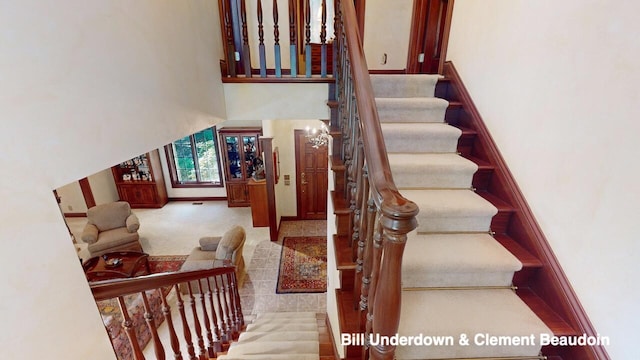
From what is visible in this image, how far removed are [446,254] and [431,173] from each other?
59 centimetres

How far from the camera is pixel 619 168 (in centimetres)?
→ 114

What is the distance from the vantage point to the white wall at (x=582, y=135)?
43.8 inches

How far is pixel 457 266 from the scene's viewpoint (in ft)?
4.84

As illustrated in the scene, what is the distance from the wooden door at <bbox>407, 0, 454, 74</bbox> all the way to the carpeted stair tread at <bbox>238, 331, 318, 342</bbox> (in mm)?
2906

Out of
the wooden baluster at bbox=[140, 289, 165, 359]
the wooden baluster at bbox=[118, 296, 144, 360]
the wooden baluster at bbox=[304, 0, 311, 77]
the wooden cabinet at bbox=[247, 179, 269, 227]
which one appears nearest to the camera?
the wooden baluster at bbox=[118, 296, 144, 360]

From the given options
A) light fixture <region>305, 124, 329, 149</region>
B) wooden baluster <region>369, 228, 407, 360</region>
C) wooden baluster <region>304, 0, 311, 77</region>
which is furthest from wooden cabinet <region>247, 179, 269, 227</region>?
wooden baluster <region>369, 228, 407, 360</region>

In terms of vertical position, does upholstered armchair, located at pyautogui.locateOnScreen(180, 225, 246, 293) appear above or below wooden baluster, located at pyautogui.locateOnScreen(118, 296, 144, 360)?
below

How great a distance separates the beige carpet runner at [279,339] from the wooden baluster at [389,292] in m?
1.45

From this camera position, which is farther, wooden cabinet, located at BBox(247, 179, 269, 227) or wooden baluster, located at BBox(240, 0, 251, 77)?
wooden cabinet, located at BBox(247, 179, 269, 227)

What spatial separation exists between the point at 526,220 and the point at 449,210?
0.43 metres

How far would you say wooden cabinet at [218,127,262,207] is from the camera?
21.6 ft

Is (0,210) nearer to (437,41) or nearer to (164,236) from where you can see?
(437,41)

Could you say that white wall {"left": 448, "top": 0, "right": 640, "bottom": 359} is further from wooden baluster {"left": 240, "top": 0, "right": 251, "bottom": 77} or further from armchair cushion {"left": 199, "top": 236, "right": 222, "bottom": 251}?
armchair cushion {"left": 199, "top": 236, "right": 222, "bottom": 251}

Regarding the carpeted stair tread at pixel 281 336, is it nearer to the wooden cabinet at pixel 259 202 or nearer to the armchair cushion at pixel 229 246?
the armchair cushion at pixel 229 246
